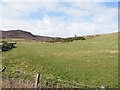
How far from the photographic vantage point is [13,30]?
131875 mm

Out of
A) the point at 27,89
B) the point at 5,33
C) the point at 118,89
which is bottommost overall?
the point at 118,89

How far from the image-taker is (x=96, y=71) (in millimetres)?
16359

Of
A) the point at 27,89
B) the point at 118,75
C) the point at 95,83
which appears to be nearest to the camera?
the point at 27,89

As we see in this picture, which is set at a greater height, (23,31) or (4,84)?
(23,31)

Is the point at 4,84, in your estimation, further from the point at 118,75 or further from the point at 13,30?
the point at 13,30

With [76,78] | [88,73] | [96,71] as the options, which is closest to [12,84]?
[76,78]

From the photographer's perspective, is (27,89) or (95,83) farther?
(95,83)

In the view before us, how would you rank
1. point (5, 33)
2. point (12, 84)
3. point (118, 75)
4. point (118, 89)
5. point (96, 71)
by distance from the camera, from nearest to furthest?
point (12, 84)
point (118, 89)
point (118, 75)
point (96, 71)
point (5, 33)

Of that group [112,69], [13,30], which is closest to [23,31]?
[13,30]

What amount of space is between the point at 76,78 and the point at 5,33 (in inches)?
4932

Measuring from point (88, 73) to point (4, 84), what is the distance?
9.60 metres

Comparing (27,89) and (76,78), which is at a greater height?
(27,89)

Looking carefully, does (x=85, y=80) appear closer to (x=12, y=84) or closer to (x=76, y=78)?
(x=76, y=78)

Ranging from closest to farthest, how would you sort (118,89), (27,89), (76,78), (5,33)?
(27,89), (118,89), (76,78), (5,33)
